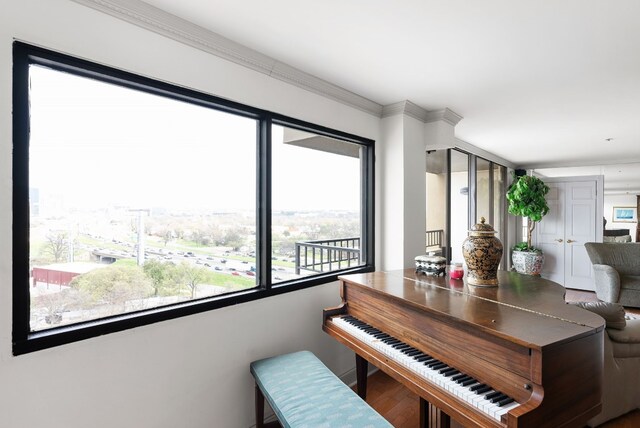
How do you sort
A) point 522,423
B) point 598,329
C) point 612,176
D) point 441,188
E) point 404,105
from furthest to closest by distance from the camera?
1. point 612,176
2. point 441,188
3. point 404,105
4. point 598,329
5. point 522,423

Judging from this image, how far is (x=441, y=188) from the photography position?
13.5 feet

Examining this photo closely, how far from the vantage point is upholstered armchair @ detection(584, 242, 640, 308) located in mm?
4688

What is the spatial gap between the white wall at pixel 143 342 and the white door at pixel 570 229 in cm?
596

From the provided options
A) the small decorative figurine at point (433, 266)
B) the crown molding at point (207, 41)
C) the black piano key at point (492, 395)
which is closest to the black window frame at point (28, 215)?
the crown molding at point (207, 41)

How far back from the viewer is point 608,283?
4.73m

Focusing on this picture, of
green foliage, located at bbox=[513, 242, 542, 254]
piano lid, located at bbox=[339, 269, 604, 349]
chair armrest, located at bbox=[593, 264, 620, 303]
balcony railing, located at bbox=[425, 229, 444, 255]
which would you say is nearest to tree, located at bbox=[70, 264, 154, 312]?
piano lid, located at bbox=[339, 269, 604, 349]

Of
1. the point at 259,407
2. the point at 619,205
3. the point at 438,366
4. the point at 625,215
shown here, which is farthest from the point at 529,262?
the point at 619,205

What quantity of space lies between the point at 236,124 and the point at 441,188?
2862 mm

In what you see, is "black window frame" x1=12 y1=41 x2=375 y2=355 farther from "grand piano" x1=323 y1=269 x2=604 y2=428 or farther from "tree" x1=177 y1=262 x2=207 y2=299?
"grand piano" x1=323 y1=269 x2=604 y2=428

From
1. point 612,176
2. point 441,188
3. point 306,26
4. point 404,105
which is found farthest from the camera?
point 612,176

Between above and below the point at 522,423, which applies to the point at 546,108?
above

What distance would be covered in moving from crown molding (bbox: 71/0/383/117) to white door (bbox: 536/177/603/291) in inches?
224

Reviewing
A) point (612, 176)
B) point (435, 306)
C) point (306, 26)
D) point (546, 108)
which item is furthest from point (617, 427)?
point (612, 176)

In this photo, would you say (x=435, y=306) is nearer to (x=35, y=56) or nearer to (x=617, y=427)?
(x=617, y=427)
